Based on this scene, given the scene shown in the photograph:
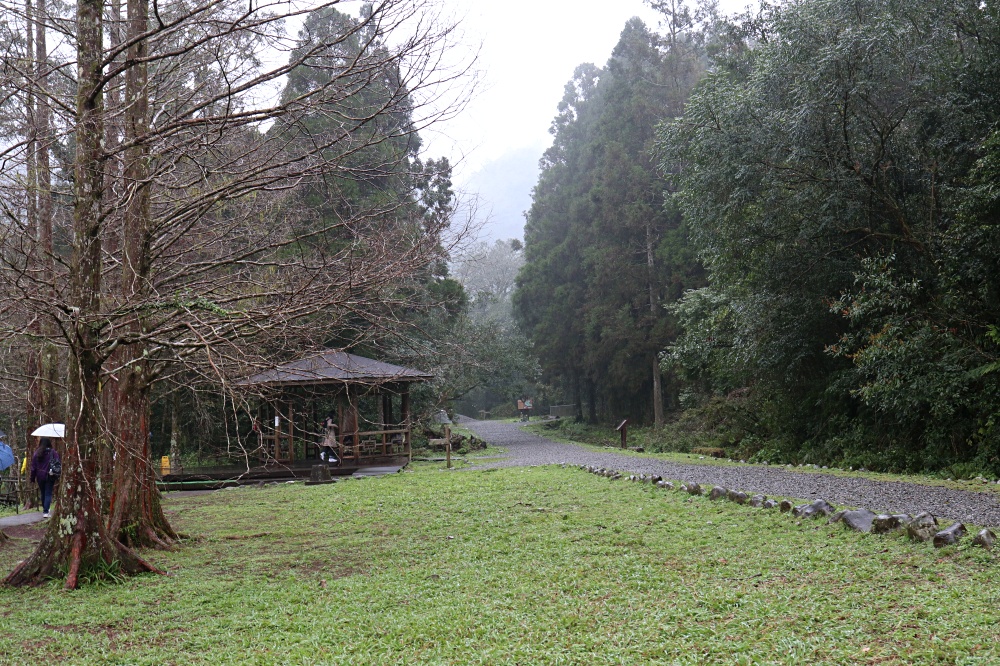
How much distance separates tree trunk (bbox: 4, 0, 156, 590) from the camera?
18.6 feet

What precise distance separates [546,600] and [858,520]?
2.99 meters

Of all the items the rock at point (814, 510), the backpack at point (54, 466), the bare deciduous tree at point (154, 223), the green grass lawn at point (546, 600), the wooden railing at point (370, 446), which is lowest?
the green grass lawn at point (546, 600)

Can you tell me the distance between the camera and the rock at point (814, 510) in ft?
21.7

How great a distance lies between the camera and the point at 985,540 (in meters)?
4.89

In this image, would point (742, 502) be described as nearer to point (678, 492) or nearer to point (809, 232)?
point (678, 492)

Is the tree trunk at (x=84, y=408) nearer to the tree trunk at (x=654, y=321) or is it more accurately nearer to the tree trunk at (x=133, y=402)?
the tree trunk at (x=133, y=402)

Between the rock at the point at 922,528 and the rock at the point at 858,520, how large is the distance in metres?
0.42

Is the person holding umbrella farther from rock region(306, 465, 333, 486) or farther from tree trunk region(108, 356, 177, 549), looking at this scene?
rock region(306, 465, 333, 486)

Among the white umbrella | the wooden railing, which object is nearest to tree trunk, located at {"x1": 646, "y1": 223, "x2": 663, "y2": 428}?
the wooden railing

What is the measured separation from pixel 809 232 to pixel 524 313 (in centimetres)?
2119

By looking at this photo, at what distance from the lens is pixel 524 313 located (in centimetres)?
3369

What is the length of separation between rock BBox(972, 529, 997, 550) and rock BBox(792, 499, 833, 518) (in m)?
1.65

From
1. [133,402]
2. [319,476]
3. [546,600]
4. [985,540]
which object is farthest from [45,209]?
[985,540]

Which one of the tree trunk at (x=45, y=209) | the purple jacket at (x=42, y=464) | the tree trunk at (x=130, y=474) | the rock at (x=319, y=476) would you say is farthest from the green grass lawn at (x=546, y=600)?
the rock at (x=319, y=476)
